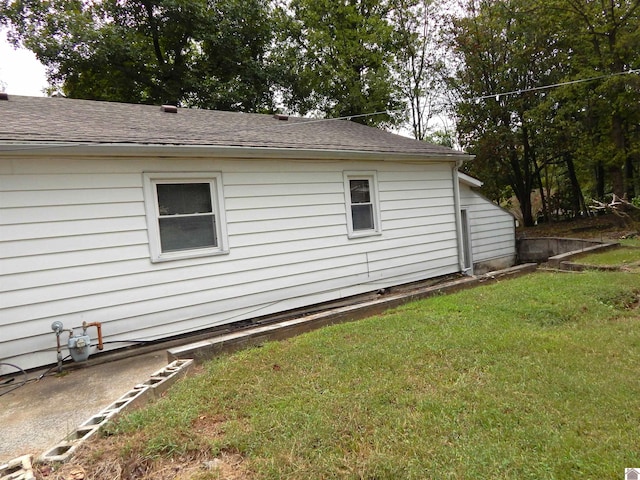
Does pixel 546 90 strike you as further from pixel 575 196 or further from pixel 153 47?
pixel 153 47

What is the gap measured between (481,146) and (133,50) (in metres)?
14.5

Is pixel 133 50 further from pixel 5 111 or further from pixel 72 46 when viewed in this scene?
pixel 5 111

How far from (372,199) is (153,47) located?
13931mm

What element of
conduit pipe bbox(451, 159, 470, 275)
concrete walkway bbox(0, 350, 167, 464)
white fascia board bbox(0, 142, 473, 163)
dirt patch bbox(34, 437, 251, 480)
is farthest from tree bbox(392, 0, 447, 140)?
dirt patch bbox(34, 437, 251, 480)

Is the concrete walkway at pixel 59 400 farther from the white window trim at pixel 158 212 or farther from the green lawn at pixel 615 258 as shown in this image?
the green lawn at pixel 615 258

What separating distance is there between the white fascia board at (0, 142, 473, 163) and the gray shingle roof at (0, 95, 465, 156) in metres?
0.08

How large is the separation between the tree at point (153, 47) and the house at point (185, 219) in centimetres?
838

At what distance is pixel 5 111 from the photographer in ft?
17.8

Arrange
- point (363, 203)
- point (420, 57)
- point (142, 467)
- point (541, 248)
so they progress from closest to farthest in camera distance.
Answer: point (142, 467)
point (363, 203)
point (541, 248)
point (420, 57)

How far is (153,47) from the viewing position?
1614 centimetres

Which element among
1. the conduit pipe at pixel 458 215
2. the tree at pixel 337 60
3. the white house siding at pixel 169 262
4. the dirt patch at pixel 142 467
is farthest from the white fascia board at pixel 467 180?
the tree at pixel 337 60

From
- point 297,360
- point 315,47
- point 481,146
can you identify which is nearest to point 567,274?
point 297,360

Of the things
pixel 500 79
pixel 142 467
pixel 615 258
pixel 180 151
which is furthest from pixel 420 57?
pixel 142 467

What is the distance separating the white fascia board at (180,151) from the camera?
4250 millimetres
